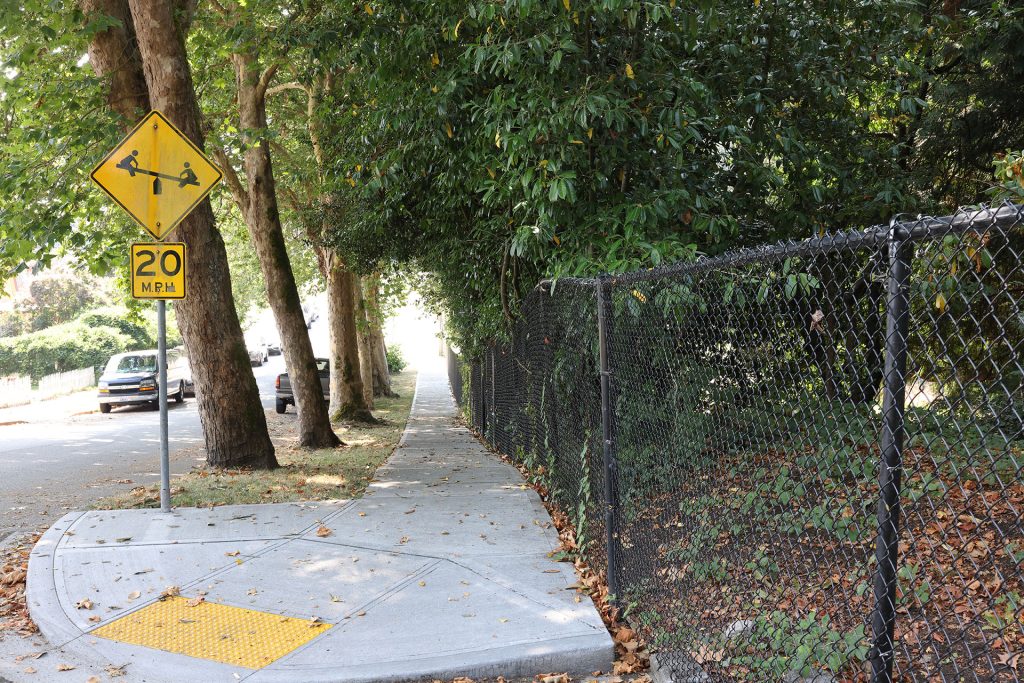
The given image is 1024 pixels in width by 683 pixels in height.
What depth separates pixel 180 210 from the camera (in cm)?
699

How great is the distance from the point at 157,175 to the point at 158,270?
0.82m

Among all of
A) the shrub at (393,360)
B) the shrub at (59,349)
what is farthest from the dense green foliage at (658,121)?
the shrub at (393,360)

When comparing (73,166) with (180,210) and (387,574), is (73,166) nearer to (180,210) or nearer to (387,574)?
(180,210)

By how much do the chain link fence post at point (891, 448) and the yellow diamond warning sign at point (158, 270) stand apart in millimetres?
6097

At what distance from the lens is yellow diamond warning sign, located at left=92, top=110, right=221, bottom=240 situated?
678 cm

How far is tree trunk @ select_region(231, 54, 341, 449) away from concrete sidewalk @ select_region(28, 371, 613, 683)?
6.08 metres

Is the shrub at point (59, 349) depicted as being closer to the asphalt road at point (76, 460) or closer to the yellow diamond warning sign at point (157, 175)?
the asphalt road at point (76, 460)

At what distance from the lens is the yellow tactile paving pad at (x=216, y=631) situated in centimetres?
432

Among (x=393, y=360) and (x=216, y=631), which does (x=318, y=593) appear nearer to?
(x=216, y=631)

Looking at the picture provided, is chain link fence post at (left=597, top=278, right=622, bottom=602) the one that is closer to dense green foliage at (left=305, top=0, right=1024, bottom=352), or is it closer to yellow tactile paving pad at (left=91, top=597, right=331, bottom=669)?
dense green foliage at (left=305, top=0, right=1024, bottom=352)

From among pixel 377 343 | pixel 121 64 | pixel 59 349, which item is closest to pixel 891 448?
pixel 121 64

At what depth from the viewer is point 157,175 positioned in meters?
6.94

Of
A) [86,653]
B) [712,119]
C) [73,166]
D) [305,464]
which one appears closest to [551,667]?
[86,653]

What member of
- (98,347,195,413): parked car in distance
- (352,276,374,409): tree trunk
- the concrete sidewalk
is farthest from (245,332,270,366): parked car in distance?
the concrete sidewalk
